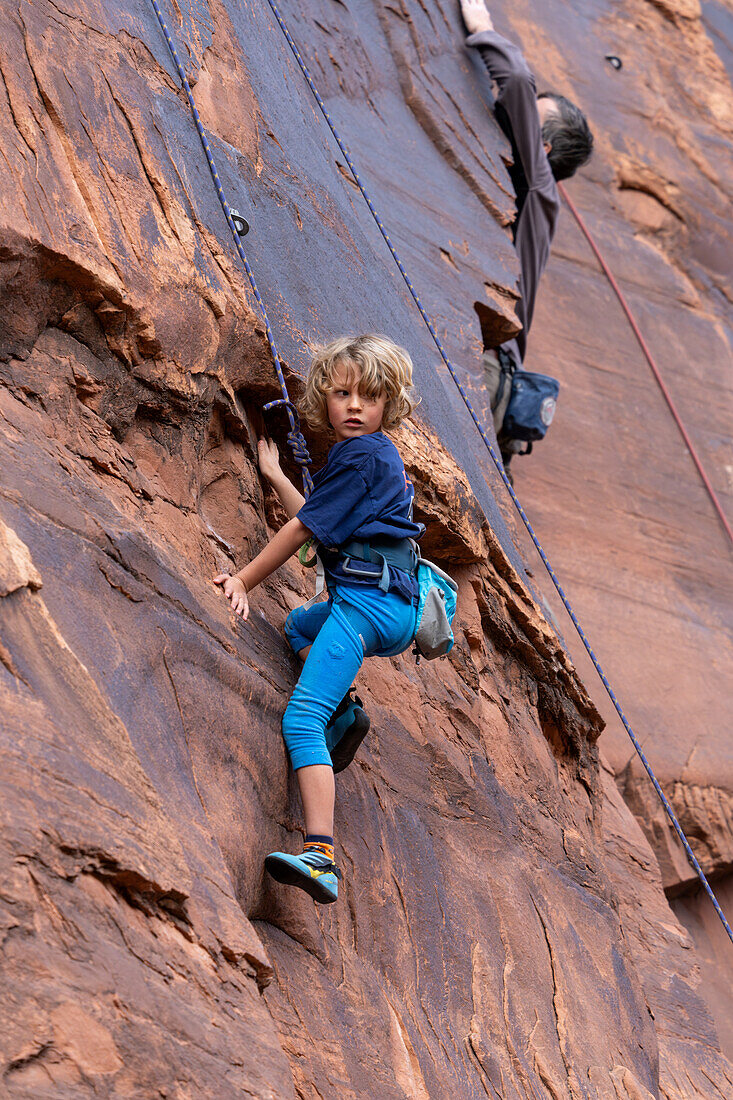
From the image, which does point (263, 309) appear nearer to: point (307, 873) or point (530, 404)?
point (307, 873)

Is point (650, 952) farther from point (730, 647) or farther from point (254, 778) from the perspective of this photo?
point (254, 778)

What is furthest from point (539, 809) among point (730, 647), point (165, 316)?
point (730, 647)

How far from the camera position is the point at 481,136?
7.34 m

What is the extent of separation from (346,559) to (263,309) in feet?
3.54

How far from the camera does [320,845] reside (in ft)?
10.2

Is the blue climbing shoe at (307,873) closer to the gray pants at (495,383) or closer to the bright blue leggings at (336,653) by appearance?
the bright blue leggings at (336,653)

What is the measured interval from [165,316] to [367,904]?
193 centimetres

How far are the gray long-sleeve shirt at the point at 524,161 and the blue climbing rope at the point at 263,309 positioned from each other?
3468mm

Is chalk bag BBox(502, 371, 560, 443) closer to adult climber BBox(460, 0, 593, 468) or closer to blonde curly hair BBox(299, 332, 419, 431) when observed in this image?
adult climber BBox(460, 0, 593, 468)

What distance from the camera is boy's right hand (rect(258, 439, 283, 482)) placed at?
4023 millimetres

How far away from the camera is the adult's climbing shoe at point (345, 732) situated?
→ 3.45m

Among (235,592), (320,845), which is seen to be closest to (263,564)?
(235,592)

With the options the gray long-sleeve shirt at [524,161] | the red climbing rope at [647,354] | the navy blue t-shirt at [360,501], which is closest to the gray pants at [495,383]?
the gray long-sleeve shirt at [524,161]

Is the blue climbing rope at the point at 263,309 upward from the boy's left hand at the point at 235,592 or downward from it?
upward
